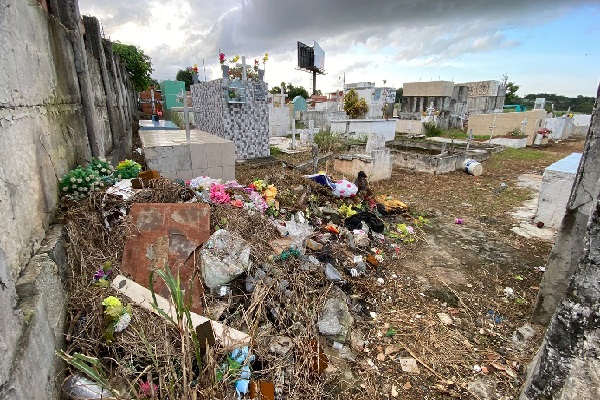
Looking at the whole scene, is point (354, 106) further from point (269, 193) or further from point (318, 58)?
point (269, 193)

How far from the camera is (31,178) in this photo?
1.98 m

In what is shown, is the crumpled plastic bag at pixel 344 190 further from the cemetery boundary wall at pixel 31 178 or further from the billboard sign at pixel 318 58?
the billboard sign at pixel 318 58

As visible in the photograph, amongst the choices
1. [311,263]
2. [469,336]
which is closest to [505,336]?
[469,336]

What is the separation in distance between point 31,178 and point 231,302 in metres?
1.71

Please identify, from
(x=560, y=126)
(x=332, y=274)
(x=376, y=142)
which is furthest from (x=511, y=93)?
(x=332, y=274)

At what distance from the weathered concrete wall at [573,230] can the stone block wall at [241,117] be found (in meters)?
7.43

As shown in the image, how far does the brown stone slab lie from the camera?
2.50 m

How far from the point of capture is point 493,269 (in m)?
4.13

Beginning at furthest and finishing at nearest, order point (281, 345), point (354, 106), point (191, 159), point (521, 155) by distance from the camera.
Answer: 1. point (354, 106)
2. point (521, 155)
3. point (191, 159)
4. point (281, 345)

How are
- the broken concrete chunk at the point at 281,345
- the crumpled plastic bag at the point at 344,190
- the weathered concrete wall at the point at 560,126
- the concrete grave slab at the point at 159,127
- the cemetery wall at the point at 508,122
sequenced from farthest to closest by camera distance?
the weathered concrete wall at the point at 560,126, the cemetery wall at the point at 508,122, the concrete grave slab at the point at 159,127, the crumpled plastic bag at the point at 344,190, the broken concrete chunk at the point at 281,345

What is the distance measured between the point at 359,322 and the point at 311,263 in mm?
797

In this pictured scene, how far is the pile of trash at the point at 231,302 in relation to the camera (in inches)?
70.8

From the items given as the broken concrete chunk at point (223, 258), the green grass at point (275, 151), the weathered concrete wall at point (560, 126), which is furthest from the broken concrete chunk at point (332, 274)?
the weathered concrete wall at point (560, 126)

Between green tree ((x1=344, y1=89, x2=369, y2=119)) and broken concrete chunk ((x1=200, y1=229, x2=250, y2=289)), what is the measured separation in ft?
59.5
